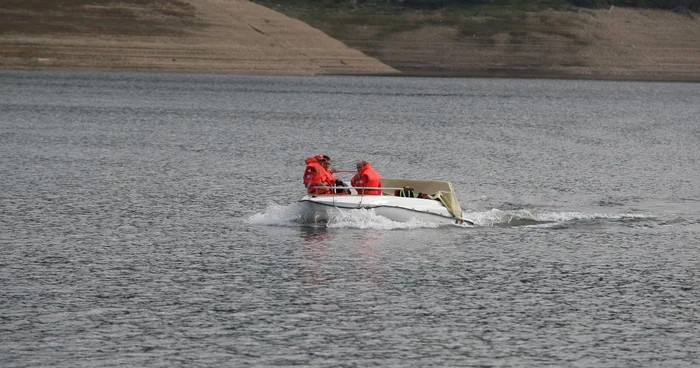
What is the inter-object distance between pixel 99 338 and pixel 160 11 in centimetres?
15471

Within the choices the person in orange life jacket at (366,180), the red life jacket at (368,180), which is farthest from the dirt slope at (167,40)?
the red life jacket at (368,180)

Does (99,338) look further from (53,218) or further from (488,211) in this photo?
(488,211)

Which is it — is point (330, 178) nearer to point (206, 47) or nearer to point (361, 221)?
point (361, 221)

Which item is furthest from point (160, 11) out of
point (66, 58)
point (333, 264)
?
point (333, 264)

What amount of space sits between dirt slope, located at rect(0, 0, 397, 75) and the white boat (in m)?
123

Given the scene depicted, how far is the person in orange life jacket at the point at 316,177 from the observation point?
41.2 meters

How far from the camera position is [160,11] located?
176875 millimetres

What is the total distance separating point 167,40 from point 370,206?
5223 inches

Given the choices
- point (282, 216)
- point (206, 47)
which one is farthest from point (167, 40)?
point (282, 216)

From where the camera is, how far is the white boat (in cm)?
4112

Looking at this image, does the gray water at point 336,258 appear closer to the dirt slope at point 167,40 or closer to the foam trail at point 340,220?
the foam trail at point 340,220

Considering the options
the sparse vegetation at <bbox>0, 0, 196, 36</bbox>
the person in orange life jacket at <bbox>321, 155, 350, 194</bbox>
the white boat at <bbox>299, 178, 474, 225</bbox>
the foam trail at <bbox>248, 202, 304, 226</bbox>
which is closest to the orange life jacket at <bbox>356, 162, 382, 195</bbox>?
the white boat at <bbox>299, 178, 474, 225</bbox>

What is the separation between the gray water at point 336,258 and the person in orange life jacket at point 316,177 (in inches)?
44.6

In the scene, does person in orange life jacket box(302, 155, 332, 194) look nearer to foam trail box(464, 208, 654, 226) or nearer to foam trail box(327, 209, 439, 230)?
foam trail box(327, 209, 439, 230)
